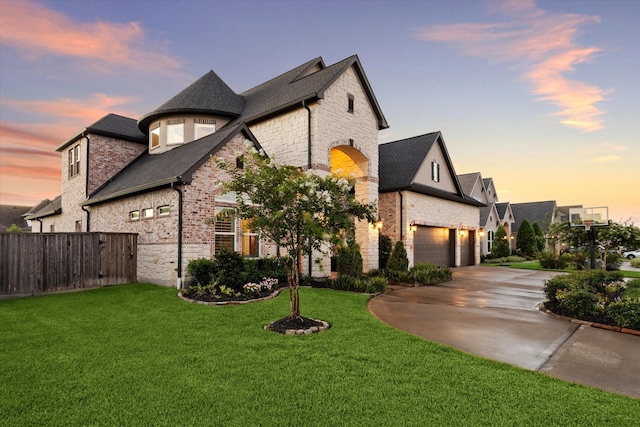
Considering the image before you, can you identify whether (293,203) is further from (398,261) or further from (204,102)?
(204,102)

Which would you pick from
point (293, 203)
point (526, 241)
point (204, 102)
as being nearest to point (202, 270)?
point (293, 203)

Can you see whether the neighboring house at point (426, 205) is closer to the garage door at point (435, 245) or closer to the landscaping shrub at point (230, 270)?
the garage door at point (435, 245)

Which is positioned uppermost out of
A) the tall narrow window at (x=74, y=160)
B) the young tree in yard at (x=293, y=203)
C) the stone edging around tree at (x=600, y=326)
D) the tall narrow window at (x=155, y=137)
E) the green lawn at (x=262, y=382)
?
the tall narrow window at (x=155, y=137)

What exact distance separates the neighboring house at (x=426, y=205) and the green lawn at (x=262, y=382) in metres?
12.5

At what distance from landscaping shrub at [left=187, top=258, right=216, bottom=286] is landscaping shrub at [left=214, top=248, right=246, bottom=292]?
0.21 meters

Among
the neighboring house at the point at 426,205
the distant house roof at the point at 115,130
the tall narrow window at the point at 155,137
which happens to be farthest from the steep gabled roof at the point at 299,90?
the distant house roof at the point at 115,130

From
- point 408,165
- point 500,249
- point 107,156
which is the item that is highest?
point 107,156

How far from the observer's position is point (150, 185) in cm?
1175

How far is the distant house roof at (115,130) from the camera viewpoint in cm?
1772

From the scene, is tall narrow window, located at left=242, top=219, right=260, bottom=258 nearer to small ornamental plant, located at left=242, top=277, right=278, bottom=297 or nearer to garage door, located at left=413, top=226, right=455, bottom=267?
small ornamental plant, located at left=242, top=277, right=278, bottom=297

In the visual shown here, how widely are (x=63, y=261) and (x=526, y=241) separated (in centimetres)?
3700

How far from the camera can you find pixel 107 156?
18.2 meters

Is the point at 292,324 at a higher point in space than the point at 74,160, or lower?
lower

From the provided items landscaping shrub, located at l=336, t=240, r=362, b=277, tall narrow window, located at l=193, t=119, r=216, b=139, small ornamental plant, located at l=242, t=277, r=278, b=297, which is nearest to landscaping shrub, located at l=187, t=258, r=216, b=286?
small ornamental plant, located at l=242, t=277, r=278, b=297
